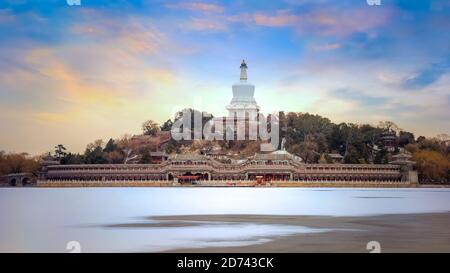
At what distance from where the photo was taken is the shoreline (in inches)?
262

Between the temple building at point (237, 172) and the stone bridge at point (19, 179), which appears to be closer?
the temple building at point (237, 172)

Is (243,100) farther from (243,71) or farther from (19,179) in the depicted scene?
(19,179)

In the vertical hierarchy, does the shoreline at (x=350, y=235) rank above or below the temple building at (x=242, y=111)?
below

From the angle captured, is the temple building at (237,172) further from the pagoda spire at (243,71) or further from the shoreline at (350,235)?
the shoreline at (350,235)

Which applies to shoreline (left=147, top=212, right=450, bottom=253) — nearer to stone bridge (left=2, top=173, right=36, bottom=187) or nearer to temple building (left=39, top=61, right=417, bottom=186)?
temple building (left=39, top=61, right=417, bottom=186)

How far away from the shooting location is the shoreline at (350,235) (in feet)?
21.8

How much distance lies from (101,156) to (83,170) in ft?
9.79

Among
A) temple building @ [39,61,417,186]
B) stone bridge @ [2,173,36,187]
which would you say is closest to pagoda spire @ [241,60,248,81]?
temple building @ [39,61,417,186]

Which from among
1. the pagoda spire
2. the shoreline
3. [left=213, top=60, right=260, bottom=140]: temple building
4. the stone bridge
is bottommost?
the stone bridge

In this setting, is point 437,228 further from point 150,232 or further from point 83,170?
point 83,170

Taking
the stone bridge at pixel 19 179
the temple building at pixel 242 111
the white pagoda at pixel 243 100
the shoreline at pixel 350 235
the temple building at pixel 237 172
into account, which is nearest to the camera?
the shoreline at pixel 350 235

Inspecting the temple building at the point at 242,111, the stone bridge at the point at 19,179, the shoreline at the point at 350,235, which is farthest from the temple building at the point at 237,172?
the shoreline at the point at 350,235

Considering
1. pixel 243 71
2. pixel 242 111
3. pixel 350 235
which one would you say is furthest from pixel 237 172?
pixel 350 235

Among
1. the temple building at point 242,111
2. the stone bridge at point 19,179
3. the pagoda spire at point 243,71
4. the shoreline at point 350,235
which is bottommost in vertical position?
the stone bridge at point 19,179
